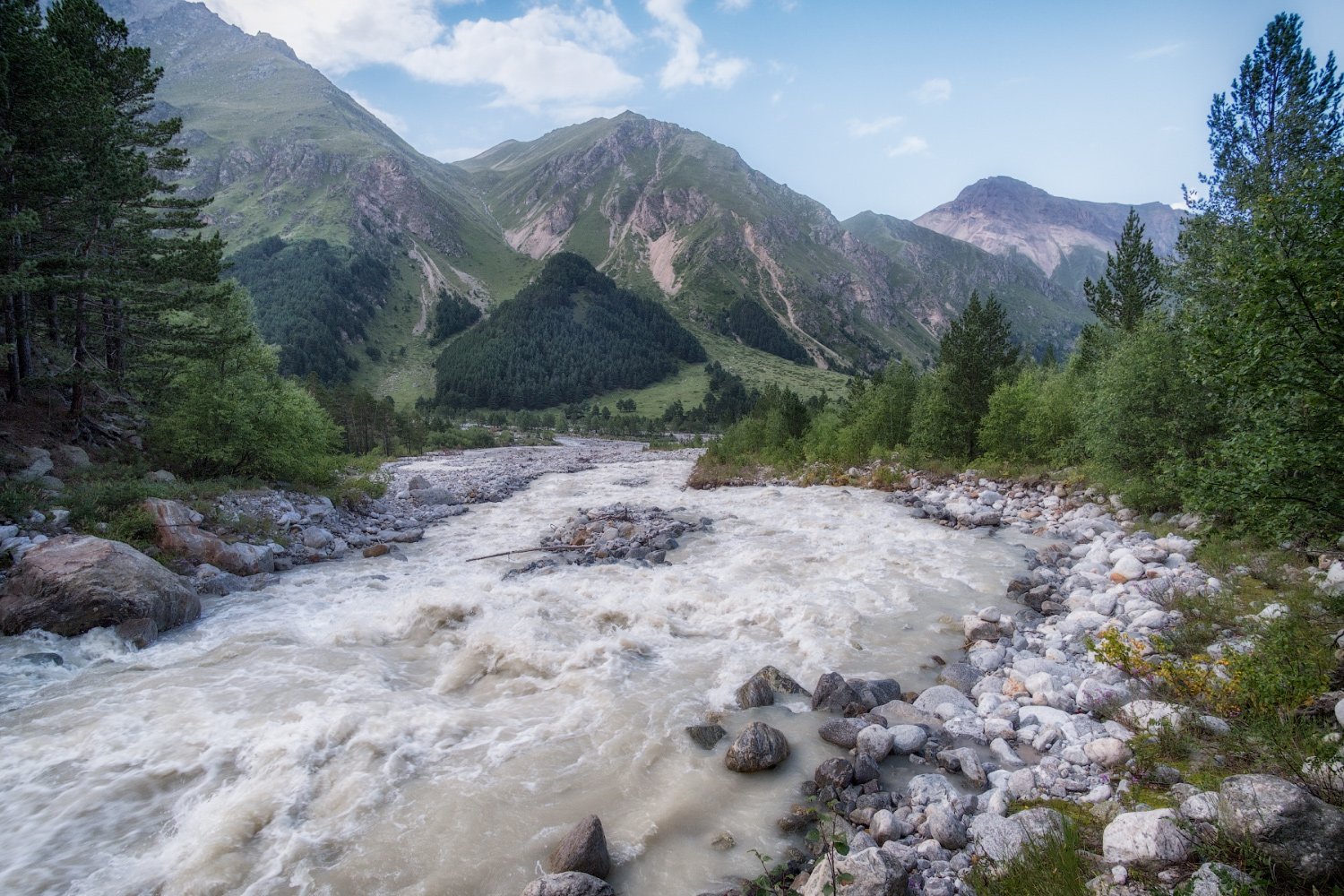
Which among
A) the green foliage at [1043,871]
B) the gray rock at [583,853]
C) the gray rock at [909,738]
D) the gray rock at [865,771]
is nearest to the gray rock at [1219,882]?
the green foliage at [1043,871]

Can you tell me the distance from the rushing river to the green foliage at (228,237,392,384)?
148 meters

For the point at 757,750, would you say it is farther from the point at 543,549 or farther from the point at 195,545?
the point at 195,545

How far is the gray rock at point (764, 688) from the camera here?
30.8ft

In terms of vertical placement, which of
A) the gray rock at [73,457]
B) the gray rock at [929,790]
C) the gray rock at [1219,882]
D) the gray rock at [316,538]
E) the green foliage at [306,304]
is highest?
the green foliage at [306,304]

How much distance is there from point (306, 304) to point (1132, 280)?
193 meters

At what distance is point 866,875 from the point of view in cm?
509

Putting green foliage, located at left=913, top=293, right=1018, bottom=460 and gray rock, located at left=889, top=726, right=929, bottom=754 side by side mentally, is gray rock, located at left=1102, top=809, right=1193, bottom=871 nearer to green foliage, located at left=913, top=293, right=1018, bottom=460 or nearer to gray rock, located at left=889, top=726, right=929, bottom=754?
gray rock, located at left=889, top=726, right=929, bottom=754

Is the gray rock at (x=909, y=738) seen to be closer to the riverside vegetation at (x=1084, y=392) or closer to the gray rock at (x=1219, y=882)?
the riverside vegetation at (x=1084, y=392)

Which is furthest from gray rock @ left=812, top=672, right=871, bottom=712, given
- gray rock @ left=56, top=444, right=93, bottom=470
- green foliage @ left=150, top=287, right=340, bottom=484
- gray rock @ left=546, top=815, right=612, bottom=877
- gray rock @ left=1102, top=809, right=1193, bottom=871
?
gray rock @ left=56, top=444, right=93, bottom=470

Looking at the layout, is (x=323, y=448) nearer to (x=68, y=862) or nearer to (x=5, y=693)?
(x=5, y=693)

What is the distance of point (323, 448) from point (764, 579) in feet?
70.0

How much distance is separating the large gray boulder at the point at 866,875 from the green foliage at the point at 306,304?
520 feet

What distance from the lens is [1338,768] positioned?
188 inches

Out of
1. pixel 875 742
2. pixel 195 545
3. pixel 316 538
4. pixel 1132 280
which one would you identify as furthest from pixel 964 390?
pixel 195 545
